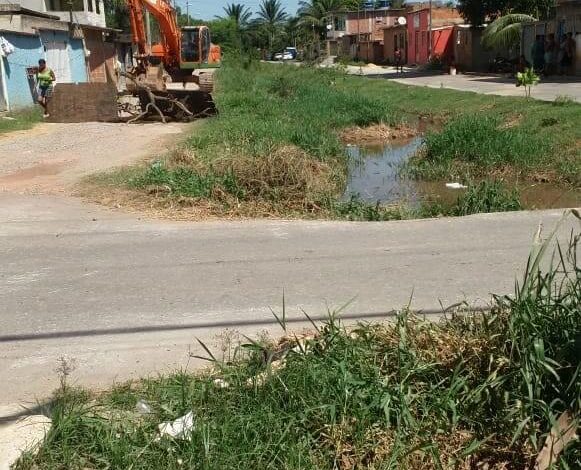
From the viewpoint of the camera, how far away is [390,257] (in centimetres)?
676

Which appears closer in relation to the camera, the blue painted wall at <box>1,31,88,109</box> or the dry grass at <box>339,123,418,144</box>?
the dry grass at <box>339,123,418,144</box>

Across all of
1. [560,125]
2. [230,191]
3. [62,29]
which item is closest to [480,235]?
[230,191]

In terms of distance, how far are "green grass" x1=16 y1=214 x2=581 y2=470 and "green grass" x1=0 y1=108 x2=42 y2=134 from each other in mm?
16420

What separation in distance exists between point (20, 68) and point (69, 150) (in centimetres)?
987

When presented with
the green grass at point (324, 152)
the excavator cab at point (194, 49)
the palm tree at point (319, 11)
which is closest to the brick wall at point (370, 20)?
the palm tree at point (319, 11)

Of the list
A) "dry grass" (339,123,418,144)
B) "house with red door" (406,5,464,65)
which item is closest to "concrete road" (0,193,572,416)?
"dry grass" (339,123,418,144)

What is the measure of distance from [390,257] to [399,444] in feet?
11.8

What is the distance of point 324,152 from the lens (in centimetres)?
1329

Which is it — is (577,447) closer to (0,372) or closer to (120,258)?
(0,372)

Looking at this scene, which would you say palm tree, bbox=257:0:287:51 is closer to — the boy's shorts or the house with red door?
the house with red door

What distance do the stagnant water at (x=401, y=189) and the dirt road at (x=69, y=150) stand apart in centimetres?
410

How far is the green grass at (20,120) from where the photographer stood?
1894 centimetres

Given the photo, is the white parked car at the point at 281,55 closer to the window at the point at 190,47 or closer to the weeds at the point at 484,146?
the window at the point at 190,47

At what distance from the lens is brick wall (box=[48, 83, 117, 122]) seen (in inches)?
815
